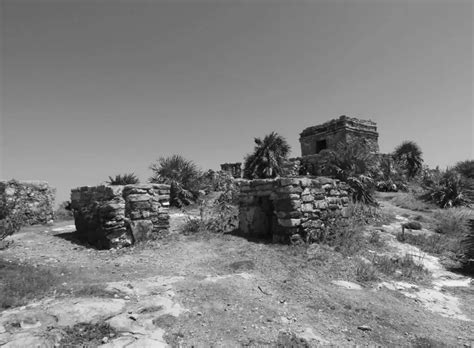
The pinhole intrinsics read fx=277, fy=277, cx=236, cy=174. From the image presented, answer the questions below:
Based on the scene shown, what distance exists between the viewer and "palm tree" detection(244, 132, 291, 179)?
15336 millimetres

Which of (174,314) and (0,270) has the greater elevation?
(0,270)

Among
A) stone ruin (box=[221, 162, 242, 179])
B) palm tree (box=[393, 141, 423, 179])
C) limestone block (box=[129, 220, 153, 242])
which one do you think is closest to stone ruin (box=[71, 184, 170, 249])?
limestone block (box=[129, 220, 153, 242])

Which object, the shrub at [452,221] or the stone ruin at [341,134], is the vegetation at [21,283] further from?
the stone ruin at [341,134]

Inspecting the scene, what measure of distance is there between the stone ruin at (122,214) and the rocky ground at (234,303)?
69 centimetres

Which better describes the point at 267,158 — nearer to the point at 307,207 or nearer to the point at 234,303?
the point at 307,207

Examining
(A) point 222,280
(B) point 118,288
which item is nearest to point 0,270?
(B) point 118,288

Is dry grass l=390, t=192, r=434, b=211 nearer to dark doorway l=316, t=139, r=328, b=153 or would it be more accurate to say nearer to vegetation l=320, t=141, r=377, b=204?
vegetation l=320, t=141, r=377, b=204

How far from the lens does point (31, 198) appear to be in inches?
404

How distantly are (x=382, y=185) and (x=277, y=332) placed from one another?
14144mm

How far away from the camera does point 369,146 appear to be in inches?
704

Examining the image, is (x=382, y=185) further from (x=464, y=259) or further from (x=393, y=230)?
(x=464, y=259)

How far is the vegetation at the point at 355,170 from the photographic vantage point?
977 cm

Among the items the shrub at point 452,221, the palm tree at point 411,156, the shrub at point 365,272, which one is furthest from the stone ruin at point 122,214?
the palm tree at point 411,156

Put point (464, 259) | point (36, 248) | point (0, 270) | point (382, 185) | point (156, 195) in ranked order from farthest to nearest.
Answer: point (382, 185), point (156, 195), point (36, 248), point (464, 259), point (0, 270)
